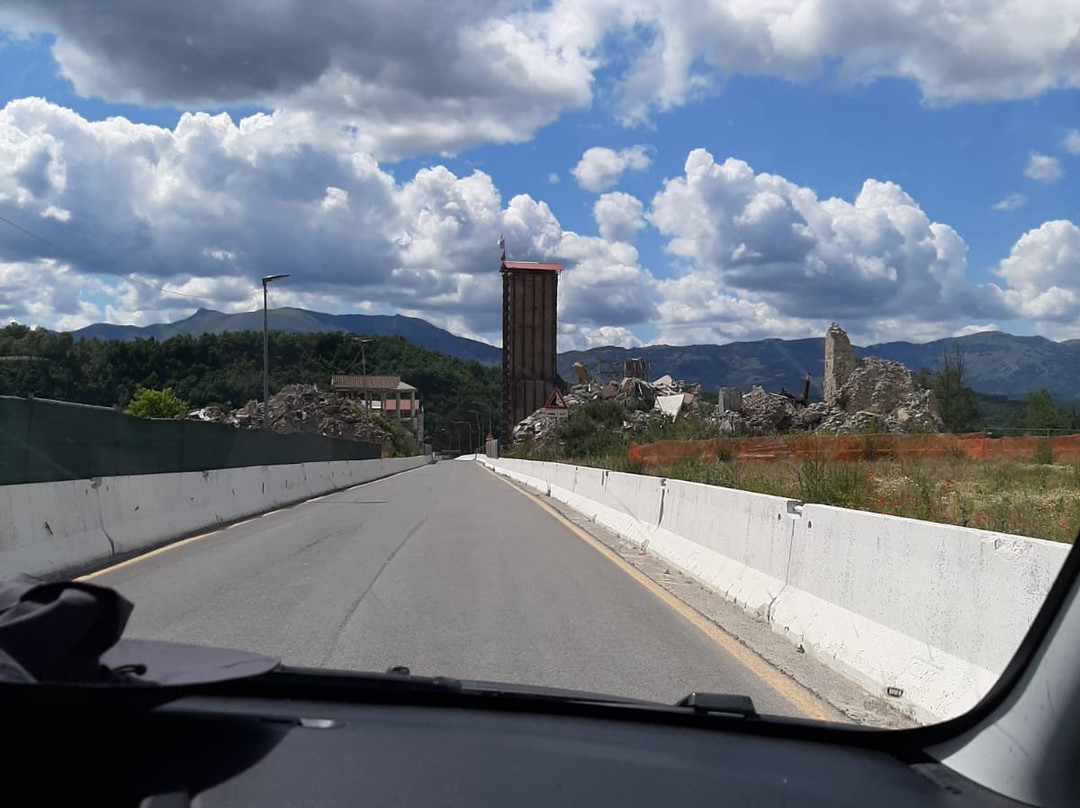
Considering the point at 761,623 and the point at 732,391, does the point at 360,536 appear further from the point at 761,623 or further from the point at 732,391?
the point at 732,391

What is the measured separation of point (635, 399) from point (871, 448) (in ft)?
131

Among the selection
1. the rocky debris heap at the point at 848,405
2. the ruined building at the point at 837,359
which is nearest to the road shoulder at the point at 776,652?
the rocky debris heap at the point at 848,405

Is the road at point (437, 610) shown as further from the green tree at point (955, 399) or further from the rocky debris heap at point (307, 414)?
the rocky debris heap at point (307, 414)

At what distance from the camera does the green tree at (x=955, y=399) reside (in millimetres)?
51719

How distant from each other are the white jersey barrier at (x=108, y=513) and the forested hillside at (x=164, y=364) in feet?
20.5

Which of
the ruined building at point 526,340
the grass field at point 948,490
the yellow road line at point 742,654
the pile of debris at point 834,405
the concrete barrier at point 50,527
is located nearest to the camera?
the yellow road line at point 742,654

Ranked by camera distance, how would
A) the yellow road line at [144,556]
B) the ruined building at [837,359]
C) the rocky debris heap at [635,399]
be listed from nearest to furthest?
1. the yellow road line at [144,556]
2. the rocky debris heap at [635,399]
3. the ruined building at [837,359]

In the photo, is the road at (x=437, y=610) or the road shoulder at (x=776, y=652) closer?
the road shoulder at (x=776, y=652)

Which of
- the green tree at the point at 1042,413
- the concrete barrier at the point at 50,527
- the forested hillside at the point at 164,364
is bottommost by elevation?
the concrete barrier at the point at 50,527

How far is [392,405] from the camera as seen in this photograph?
18225 centimetres

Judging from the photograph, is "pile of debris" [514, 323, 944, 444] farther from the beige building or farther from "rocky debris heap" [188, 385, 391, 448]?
the beige building

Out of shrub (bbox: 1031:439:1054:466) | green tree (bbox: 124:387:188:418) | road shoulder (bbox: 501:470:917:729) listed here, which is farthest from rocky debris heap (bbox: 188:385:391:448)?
road shoulder (bbox: 501:470:917:729)

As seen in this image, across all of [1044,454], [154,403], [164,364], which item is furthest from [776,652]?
[154,403]

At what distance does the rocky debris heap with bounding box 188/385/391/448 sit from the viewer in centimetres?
7344
